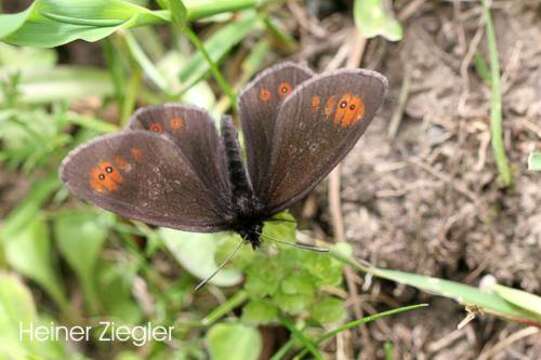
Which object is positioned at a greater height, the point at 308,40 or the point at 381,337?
the point at 308,40

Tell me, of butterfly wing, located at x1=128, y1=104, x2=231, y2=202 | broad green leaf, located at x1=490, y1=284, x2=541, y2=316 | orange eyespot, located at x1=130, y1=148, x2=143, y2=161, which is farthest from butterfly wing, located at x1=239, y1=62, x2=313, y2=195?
broad green leaf, located at x1=490, y1=284, x2=541, y2=316

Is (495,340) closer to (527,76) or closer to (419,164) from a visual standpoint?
(419,164)

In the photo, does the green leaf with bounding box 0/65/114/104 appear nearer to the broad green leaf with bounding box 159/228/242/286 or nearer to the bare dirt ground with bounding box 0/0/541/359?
the broad green leaf with bounding box 159/228/242/286

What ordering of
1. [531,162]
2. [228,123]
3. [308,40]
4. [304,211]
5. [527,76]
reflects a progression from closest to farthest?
[531,162], [228,123], [527,76], [304,211], [308,40]

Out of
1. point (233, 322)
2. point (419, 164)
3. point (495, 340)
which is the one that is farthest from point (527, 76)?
point (233, 322)

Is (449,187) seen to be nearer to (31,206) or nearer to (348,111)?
(348,111)

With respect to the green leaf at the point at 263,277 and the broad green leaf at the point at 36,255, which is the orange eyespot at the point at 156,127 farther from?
the broad green leaf at the point at 36,255
